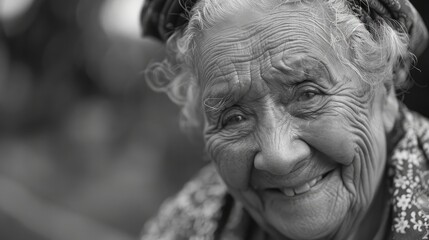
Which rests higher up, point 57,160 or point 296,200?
point 296,200

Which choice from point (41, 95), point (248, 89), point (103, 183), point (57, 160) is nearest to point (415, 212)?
point (248, 89)

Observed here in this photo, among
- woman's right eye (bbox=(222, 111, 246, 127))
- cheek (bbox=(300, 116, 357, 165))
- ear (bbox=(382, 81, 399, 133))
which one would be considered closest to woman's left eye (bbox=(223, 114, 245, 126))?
woman's right eye (bbox=(222, 111, 246, 127))

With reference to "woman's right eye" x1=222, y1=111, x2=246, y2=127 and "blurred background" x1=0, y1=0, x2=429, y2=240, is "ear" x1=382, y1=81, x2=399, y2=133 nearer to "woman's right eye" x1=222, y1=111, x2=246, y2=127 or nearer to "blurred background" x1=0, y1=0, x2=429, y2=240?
"woman's right eye" x1=222, y1=111, x2=246, y2=127

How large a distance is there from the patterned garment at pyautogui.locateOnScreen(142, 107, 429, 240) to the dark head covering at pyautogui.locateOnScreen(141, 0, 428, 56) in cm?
39

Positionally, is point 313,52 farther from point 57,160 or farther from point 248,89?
point 57,160

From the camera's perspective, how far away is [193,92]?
2969 mm

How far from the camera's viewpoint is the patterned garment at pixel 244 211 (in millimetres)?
2598

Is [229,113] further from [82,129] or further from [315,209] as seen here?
[82,129]

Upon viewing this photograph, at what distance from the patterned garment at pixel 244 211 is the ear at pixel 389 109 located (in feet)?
0.33

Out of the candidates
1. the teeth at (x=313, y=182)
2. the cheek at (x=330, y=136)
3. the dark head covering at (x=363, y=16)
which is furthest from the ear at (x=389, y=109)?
the teeth at (x=313, y=182)

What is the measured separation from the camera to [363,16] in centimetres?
250

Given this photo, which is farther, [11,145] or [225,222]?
[11,145]

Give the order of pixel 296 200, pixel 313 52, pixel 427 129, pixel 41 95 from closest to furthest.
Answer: pixel 313 52
pixel 296 200
pixel 427 129
pixel 41 95

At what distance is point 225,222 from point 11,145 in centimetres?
1048
